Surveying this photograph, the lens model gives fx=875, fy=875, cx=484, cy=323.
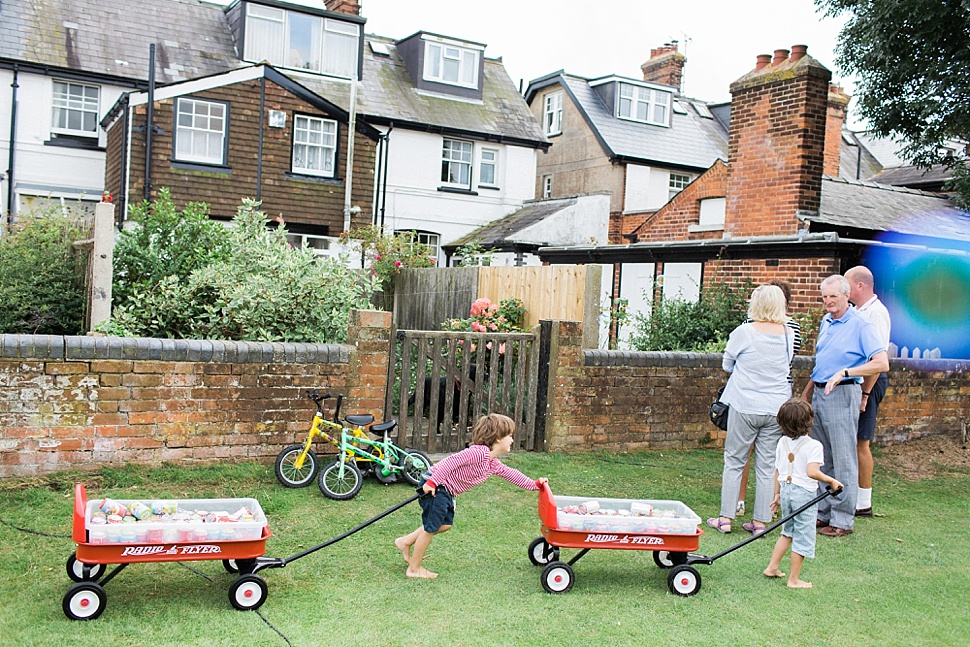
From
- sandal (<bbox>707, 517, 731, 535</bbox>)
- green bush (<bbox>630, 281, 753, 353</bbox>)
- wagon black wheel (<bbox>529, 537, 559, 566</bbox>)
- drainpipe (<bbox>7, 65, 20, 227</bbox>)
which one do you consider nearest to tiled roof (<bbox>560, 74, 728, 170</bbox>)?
drainpipe (<bbox>7, 65, 20, 227</bbox>)

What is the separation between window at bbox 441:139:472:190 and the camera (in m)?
25.5

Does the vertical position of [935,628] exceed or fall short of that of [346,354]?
it falls short

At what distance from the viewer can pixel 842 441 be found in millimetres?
6641

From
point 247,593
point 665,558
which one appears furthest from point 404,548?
point 665,558

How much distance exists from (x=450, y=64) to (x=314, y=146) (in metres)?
6.07

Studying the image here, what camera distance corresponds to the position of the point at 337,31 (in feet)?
79.8

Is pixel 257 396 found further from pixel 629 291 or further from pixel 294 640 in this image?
pixel 629 291

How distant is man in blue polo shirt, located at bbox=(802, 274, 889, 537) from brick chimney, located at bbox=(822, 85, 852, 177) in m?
19.8

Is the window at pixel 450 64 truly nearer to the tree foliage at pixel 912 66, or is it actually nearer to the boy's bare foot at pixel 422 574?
the tree foliage at pixel 912 66

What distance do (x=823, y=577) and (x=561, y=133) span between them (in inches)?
1031

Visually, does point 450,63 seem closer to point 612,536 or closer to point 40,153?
point 40,153

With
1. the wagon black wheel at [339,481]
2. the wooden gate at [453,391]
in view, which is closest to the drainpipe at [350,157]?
the wooden gate at [453,391]

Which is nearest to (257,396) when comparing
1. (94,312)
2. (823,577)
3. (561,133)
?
(94,312)

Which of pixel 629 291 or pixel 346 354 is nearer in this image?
pixel 346 354
